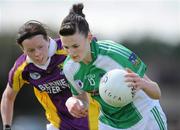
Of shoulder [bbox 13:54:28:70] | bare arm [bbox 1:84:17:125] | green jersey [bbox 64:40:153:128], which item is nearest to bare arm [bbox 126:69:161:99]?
green jersey [bbox 64:40:153:128]

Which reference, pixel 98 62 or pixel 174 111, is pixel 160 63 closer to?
pixel 174 111

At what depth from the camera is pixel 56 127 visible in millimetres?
10836

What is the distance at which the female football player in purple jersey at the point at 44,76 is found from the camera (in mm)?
10023

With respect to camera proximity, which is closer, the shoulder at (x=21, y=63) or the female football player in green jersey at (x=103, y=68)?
the female football player in green jersey at (x=103, y=68)

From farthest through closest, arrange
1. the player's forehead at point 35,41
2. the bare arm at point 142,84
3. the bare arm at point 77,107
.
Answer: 1. the player's forehead at point 35,41
2. the bare arm at point 77,107
3. the bare arm at point 142,84

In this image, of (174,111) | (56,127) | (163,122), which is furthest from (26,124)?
(163,122)

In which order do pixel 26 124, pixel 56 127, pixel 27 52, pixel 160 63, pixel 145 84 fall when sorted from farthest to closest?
pixel 160 63 → pixel 26 124 → pixel 56 127 → pixel 27 52 → pixel 145 84

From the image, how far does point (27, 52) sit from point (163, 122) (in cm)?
188

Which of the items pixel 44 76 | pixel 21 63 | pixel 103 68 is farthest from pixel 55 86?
pixel 103 68

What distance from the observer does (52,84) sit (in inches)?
411

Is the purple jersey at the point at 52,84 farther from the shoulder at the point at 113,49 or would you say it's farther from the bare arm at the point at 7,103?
the shoulder at the point at 113,49

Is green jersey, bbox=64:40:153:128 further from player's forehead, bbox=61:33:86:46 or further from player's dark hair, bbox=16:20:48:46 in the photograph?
player's dark hair, bbox=16:20:48:46

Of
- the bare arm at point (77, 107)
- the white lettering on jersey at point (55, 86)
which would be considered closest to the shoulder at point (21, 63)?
the white lettering on jersey at point (55, 86)

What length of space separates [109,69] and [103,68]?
82 millimetres
